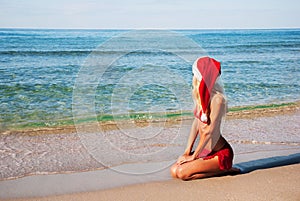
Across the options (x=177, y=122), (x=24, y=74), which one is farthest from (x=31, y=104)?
(x=24, y=74)

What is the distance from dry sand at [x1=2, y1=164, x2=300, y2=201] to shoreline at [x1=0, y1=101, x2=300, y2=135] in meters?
1.78

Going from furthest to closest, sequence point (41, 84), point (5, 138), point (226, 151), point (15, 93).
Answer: point (41, 84) < point (15, 93) < point (5, 138) < point (226, 151)

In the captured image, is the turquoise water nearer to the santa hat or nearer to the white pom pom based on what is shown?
the santa hat

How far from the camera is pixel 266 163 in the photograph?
4695mm

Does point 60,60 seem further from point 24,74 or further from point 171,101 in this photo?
point 171,101

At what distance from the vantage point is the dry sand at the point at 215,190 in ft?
12.2

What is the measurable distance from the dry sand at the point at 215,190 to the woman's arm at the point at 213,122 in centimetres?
41

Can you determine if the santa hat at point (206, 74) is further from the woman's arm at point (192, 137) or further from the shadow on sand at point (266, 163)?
the shadow on sand at point (266, 163)

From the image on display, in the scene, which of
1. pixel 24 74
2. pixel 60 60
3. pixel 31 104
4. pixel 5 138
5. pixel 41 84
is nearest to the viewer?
pixel 5 138

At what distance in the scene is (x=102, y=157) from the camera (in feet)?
17.0

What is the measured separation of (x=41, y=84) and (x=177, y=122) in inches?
250

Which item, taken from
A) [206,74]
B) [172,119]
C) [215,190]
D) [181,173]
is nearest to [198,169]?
A: [181,173]

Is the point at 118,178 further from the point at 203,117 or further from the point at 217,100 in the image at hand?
the point at 217,100

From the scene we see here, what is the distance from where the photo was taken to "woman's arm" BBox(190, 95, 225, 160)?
388cm
